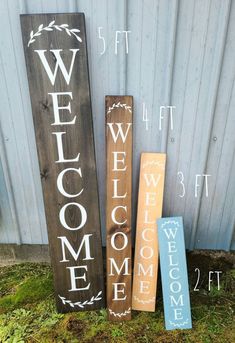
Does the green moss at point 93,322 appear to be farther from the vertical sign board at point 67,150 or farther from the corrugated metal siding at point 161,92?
the corrugated metal siding at point 161,92

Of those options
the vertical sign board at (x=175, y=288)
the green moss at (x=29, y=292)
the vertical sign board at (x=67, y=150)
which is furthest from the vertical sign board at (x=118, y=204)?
the green moss at (x=29, y=292)

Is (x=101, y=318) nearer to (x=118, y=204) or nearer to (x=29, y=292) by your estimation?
(x=29, y=292)

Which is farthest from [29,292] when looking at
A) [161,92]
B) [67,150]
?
[161,92]

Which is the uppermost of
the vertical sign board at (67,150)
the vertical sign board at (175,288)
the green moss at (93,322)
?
the vertical sign board at (67,150)

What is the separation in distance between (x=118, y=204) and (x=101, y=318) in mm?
1047

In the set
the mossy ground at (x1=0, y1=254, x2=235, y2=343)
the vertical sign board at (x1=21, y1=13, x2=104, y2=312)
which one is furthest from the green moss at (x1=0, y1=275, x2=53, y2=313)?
the vertical sign board at (x1=21, y1=13, x2=104, y2=312)

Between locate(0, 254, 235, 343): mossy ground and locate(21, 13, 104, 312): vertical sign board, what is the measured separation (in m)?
0.17

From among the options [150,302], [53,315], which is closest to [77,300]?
[53,315]

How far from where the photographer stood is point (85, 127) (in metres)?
2.14

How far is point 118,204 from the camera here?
7.73 feet

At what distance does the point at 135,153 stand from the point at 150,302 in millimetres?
1298

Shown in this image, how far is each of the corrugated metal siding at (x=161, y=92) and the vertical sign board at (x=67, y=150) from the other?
0.14m

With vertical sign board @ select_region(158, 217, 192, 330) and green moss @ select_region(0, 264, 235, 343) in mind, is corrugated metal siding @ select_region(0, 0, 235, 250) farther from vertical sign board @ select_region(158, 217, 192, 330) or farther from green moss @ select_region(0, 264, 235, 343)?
green moss @ select_region(0, 264, 235, 343)

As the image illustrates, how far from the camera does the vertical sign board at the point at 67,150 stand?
1.95 m
